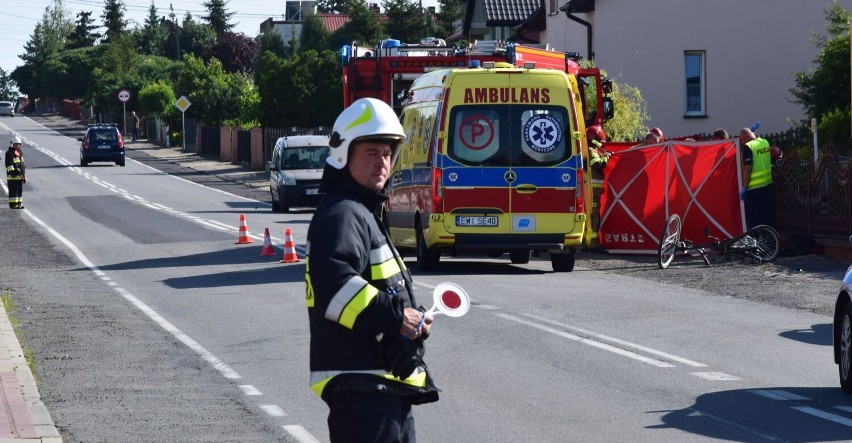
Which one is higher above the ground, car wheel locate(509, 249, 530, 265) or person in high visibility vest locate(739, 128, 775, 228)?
person in high visibility vest locate(739, 128, 775, 228)

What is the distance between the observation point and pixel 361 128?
15.9ft

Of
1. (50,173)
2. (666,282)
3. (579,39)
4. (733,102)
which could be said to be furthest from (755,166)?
(50,173)

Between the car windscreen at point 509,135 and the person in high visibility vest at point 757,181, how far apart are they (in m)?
3.61

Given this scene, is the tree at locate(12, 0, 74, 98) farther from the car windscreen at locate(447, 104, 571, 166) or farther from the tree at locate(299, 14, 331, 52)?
the car windscreen at locate(447, 104, 571, 166)

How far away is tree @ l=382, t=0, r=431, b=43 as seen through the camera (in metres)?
75.9

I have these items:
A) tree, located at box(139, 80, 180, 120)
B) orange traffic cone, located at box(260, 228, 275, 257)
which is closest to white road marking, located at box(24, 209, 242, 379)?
orange traffic cone, located at box(260, 228, 275, 257)

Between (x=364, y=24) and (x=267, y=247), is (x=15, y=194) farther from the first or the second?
(x=364, y=24)

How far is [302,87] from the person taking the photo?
52.8m

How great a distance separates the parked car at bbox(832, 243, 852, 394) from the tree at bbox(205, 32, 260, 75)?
343 feet

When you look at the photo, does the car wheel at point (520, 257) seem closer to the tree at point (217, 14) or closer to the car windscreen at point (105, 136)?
the car windscreen at point (105, 136)

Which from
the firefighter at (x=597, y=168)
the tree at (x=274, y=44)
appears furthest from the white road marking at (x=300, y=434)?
the tree at (x=274, y=44)

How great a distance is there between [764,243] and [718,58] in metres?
19.0

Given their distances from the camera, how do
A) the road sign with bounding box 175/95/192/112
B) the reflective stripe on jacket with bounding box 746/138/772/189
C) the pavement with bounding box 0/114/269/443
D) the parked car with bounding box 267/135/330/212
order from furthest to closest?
1. the road sign with bounding box 175/95/192/112
2. the parked car with bounding box 267/135/330/212
3. the reflective stripe on jacket with bounding box 746/138/772/189
4. the pavement with bounding box 0/114/269/443

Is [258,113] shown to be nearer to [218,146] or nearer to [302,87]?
[302,87]
